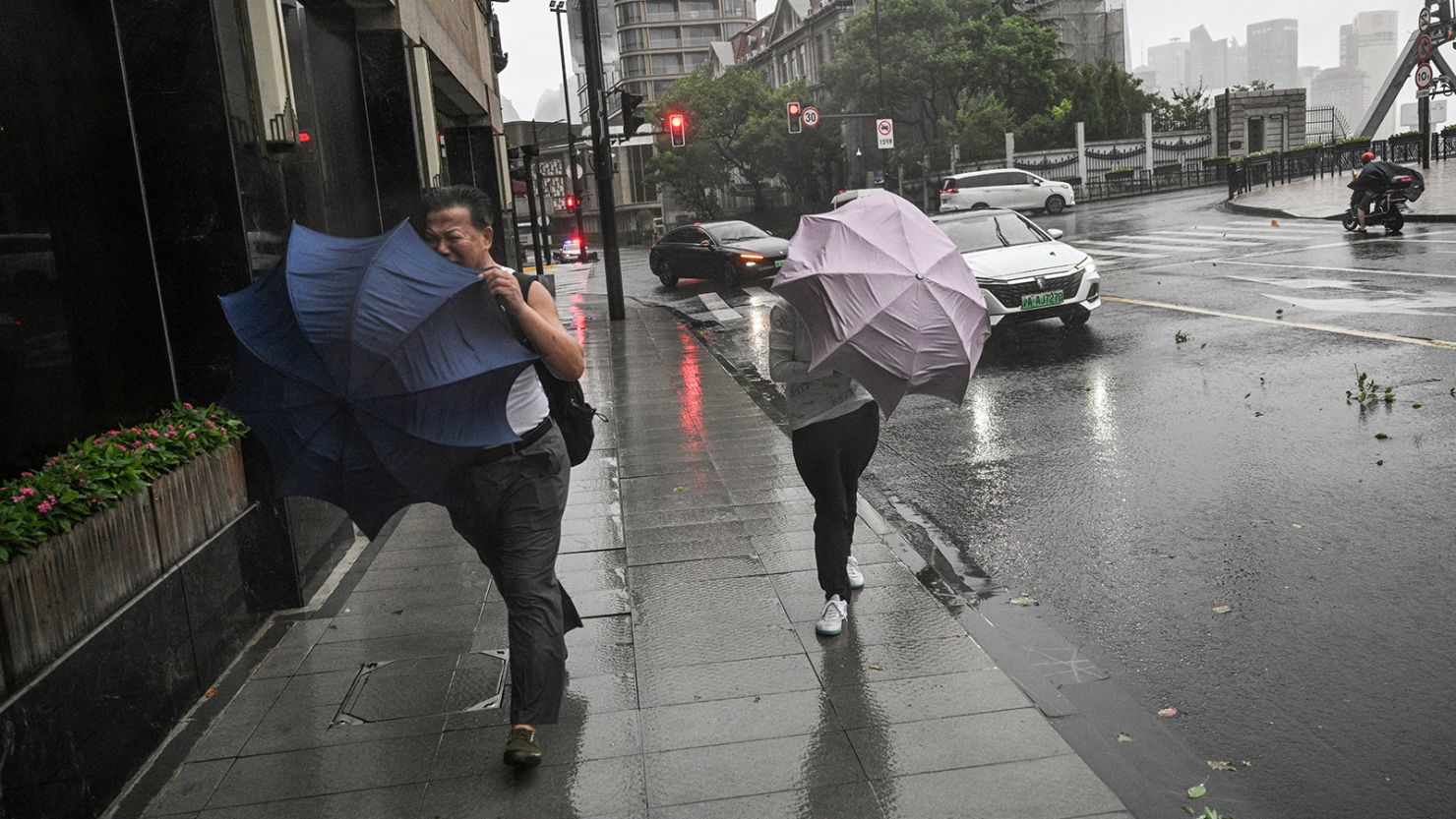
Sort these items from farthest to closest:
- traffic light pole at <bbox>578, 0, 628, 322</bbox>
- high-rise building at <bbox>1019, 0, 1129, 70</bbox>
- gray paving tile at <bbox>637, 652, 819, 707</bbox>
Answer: high-rise building at <bbox>1019, 0, 1129, 70</bbox>
traffic light pole at <bbox>578, 0, 628, 322</bbox>
gray paving tile at <bbox>637, 652, 819, 707</bbox>

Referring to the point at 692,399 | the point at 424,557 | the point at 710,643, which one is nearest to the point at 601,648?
the point at 710,643

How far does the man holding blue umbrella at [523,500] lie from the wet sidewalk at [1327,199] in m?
24.6

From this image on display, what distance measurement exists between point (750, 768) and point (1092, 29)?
71.5m

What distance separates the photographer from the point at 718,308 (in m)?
21.8

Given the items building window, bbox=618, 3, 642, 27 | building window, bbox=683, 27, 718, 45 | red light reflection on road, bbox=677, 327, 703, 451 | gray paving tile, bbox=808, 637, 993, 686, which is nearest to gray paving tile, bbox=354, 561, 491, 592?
gray paving tile, bbox=808, 637, 993, 686

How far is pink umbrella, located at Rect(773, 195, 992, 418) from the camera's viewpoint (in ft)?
15.6

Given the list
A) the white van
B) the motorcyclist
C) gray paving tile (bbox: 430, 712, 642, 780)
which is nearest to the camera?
gray paving tile (bbox: 430, 712, 642, 780)

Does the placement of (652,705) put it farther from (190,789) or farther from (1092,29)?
(1092,29)

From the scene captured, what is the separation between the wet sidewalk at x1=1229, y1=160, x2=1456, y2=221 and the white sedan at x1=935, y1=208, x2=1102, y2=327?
45.2 feet

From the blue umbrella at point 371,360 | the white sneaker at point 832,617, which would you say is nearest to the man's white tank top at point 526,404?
the blue umbrella at point 371,360

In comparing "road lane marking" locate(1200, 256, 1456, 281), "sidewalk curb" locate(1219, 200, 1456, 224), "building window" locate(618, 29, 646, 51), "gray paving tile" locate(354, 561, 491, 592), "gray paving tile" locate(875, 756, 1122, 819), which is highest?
"building window" locate(618, 29, 646, 51)

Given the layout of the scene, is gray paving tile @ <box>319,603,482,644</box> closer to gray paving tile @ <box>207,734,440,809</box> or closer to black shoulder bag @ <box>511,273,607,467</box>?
gray paving tile @ <box>207,734,440,809</box>

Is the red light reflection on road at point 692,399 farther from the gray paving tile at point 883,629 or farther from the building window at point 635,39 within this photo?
the building window at point 635,39

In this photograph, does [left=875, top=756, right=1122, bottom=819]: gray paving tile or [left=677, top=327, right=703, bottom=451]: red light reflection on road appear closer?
[left=875, top=756, right=1122, bottom=819]: gray paving tile
